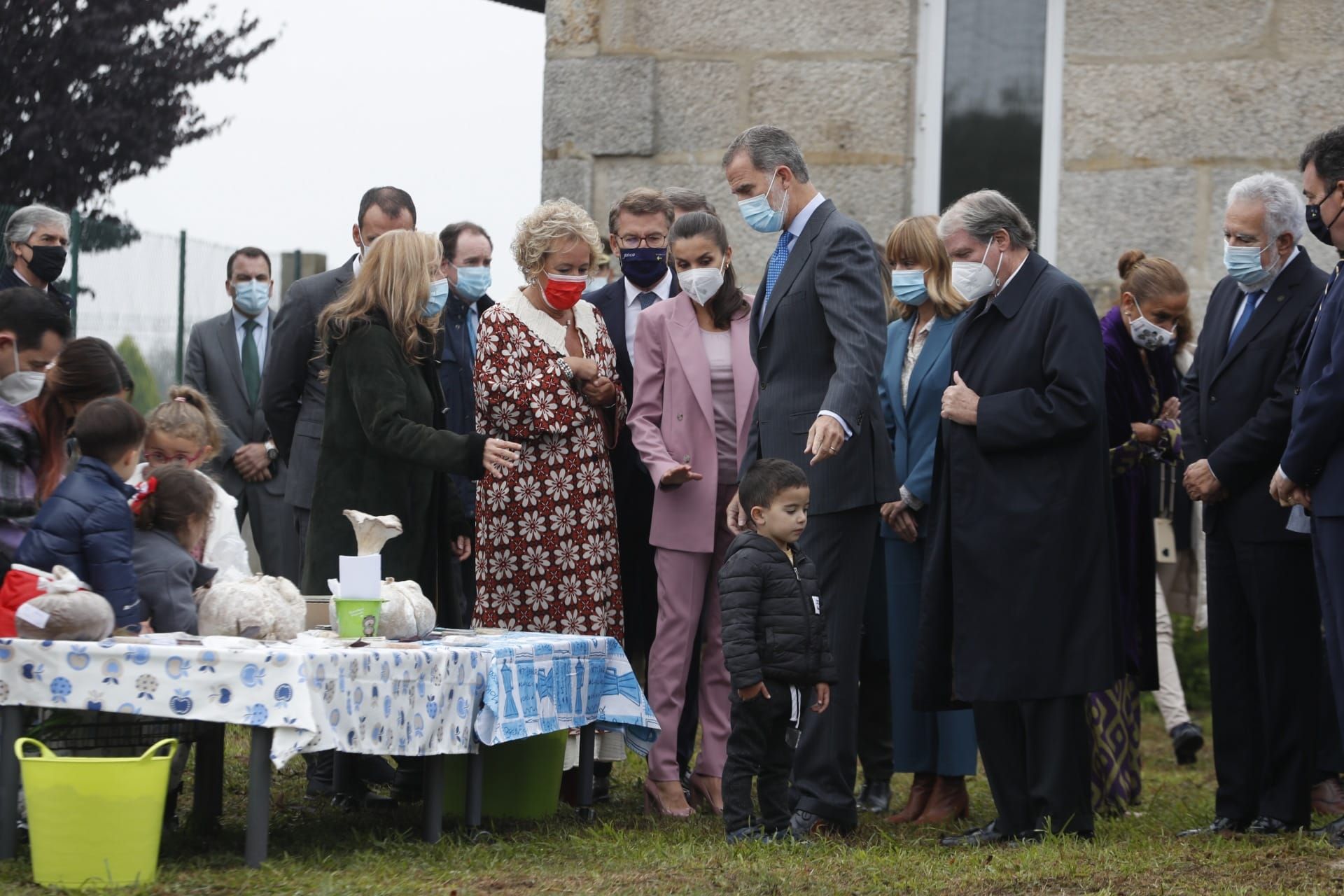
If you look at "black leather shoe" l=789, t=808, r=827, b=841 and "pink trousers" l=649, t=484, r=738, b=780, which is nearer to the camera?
"black leather shoe" l=789, t=808, r=827, b=841

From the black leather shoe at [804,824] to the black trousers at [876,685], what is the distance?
94 cm

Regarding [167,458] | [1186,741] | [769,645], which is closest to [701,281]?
[769,645]

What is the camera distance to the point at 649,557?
275 inches

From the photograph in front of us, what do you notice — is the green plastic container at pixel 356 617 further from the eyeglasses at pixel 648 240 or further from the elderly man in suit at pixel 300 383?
the eyeglasses at pixel 648 240

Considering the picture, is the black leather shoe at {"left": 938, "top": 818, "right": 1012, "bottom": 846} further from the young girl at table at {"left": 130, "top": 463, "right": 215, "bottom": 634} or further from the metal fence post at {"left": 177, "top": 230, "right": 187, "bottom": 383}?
the metal fence post at {"left": 177, "top": 230, "right": 187, "bottom": 383}

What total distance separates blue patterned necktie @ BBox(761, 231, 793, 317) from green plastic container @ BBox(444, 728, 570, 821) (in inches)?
64.2

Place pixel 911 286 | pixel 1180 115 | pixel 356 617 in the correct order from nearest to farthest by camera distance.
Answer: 1. pixel 356 617
2. pixel 911 286
3. pixel 1180 115

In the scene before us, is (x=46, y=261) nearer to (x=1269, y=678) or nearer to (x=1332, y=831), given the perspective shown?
(x=1269, y=678)

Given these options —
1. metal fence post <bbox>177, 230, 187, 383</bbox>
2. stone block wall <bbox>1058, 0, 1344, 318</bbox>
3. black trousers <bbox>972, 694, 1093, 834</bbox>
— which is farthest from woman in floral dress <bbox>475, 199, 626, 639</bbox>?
metal fence post <bbox>177, 230, 187, 383</bbox>

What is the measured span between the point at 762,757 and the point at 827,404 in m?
1.13

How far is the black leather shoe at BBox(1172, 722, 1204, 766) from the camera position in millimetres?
8055

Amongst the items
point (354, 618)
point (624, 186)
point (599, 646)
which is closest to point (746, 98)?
point (624, 186)

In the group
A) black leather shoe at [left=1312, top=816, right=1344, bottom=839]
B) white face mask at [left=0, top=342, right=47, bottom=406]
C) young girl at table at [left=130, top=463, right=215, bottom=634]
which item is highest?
white face mask at [left=0, top=342, right=47, bottom=406]

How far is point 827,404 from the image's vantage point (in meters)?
5.80
